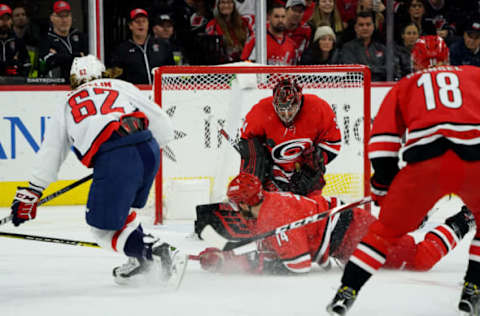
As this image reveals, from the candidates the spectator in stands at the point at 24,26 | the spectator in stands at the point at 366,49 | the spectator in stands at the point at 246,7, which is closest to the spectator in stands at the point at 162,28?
the spectator in stands at the point at 246,7

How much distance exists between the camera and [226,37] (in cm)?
579

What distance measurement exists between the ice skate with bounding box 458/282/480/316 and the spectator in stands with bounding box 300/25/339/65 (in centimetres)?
360

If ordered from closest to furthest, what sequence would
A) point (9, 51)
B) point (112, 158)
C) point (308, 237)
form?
point (112, 158) → point (308, 237) → point (9, 51)

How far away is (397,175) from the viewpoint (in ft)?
7.64

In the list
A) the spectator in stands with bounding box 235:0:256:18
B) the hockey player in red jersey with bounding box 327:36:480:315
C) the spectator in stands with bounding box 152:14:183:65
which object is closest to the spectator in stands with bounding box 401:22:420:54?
the spectator in stands with bounding box 235:0:256:18

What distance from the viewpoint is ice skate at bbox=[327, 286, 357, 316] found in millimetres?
2316

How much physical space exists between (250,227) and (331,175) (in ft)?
5.38

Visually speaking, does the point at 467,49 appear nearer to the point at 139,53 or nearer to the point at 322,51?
the point at 322,51

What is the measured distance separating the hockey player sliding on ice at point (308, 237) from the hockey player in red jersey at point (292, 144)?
2.08 feet

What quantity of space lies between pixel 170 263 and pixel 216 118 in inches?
76.9

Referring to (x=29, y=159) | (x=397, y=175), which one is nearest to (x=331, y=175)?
(x=29, y=159)

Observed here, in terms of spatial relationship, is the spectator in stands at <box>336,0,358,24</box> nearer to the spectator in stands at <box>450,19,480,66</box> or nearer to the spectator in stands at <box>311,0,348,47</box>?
the spectator in stands at <box>311,0,348,47</box>

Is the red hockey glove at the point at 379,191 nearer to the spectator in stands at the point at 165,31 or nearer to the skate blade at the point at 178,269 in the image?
the skate blade at the point at 178,269

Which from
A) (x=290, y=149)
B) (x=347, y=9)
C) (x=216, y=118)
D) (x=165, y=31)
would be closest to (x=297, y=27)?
(x=347, y=9)
